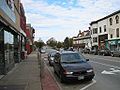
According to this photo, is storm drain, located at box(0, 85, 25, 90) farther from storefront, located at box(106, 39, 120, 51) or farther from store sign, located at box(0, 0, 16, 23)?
storefront, located at box(106, 39, 120, 51)

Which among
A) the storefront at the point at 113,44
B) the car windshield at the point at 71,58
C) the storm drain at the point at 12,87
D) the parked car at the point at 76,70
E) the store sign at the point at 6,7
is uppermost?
the store sign at the point at 6,7

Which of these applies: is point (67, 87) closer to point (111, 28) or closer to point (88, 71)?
point (88, 71)

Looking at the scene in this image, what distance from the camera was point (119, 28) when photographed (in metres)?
60.1

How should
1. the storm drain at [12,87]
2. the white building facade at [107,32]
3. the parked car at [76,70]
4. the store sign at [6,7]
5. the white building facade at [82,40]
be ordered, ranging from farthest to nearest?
1. the white building facade at [82,40]
2. the white building facade at [107,32]
3. the store sign at [6,7]
4. the parked car at [76,70]
5. the storm drain at [12,87]

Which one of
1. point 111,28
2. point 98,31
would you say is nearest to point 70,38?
point 98,31

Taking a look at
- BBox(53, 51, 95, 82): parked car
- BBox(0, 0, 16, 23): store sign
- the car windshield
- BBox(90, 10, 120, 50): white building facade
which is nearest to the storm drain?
BBox(53, 51, 95, 82): parked car

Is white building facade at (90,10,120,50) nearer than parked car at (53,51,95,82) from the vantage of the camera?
No

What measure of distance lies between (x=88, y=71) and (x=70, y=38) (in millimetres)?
129225

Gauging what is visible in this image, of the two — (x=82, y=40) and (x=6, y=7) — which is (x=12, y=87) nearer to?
(x=6, y=7)

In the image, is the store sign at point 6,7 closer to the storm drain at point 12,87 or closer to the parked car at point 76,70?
the storm drain at point 12,87

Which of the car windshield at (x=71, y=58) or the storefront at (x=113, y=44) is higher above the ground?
the storefront at (x=113, y=44)

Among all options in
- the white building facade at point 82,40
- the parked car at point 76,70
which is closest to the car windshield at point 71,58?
the parked car at point 76,70

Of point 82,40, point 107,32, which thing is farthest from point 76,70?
point 82,40

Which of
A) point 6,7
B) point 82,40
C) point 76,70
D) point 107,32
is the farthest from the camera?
point 82,40
